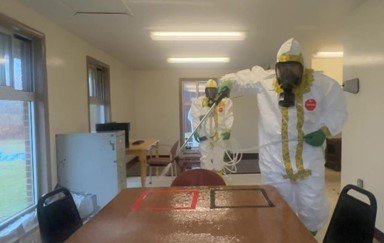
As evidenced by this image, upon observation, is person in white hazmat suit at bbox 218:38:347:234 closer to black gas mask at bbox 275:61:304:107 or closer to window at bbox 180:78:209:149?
black gas mask at bbox 275:61:304:107

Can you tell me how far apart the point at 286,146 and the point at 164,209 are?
3.53 feet

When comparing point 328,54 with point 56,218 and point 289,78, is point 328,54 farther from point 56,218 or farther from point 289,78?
point 56,218

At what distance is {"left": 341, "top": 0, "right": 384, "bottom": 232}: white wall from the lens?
2738 mm

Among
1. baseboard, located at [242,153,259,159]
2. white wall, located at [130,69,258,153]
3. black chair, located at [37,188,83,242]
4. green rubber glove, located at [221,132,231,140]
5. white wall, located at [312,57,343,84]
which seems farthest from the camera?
white wall, located at [130,69,258,153]

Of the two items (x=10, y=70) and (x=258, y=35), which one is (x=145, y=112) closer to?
(x=258, y=35)

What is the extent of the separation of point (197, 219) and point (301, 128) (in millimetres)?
1165

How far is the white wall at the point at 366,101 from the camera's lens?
2.74 meters

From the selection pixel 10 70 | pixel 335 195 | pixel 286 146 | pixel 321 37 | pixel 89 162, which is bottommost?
pixel 335 195

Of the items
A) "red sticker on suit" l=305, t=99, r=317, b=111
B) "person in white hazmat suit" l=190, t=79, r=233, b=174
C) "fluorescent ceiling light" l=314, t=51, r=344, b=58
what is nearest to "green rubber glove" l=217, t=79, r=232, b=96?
"red sticker on suit" l=305, t=99, r=317, b=111

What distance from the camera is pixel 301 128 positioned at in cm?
219

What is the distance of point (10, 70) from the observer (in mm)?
2715

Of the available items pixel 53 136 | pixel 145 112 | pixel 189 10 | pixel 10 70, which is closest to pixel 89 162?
pixel 53 136

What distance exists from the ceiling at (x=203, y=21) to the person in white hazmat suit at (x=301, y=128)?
0.99 meters

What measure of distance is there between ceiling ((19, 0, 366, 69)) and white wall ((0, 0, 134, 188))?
119 millimetres
